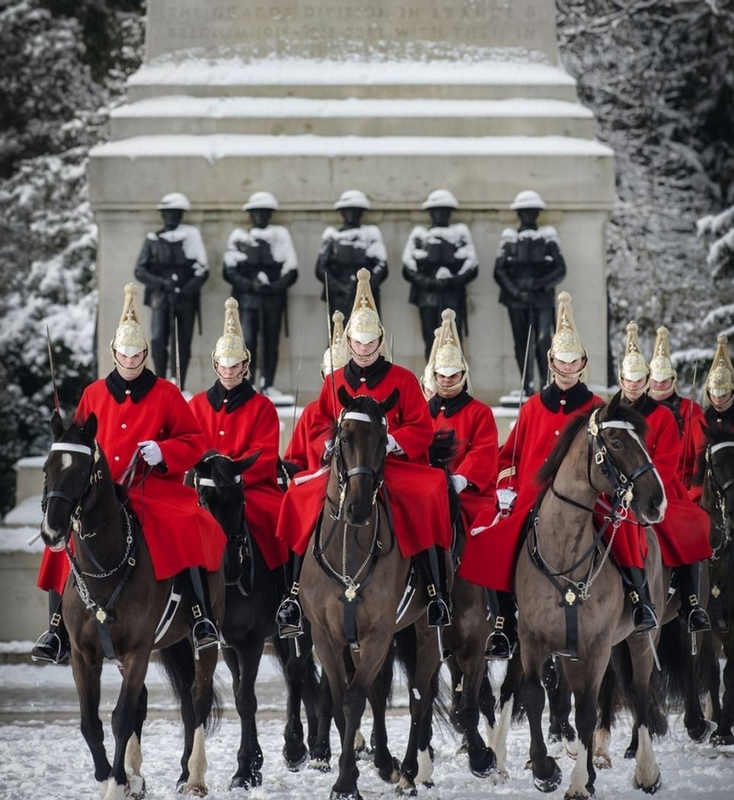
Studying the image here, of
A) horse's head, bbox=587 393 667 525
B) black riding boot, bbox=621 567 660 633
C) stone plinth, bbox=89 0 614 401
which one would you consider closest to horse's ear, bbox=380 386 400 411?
horse's head, bbox=587 393 667 525

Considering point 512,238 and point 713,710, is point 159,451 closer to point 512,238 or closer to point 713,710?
point 713,710

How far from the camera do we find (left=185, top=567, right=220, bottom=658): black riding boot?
12.6m

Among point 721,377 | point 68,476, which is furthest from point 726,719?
point 68,476

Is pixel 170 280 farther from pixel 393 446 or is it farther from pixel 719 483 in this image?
pixel 393 446

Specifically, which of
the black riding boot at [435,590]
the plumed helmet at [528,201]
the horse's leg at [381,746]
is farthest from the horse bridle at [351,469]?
the plumed helmet at [528,201]

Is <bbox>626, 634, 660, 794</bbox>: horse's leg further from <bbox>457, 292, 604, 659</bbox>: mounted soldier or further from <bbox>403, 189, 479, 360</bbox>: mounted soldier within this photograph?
<bbox>403, 189, 479, 360</bbox>: mounted soldier

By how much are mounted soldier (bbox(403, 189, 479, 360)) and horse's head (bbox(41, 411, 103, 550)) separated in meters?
11.1

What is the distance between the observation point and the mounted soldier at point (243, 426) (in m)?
14.0

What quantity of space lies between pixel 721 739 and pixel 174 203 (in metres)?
10.8

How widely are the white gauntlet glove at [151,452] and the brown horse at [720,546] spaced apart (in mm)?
4979

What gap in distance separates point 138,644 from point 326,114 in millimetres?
13015

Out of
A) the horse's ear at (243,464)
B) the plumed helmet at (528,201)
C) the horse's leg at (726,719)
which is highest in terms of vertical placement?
the plumed helmet at (528,201)

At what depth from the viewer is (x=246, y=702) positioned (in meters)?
13.0

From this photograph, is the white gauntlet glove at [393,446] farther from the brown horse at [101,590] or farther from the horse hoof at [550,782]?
the horse hoof at [550,782]
